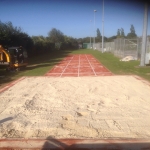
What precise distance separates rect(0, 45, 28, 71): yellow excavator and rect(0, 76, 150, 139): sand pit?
6.24 meters

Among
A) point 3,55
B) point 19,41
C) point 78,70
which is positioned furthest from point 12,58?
point 19,41

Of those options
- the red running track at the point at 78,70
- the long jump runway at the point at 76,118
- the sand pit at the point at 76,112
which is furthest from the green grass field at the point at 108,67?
the long jump runway at the point at 76,118

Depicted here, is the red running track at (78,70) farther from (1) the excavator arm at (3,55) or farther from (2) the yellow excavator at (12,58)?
(1) the excavator arm at (3,55)

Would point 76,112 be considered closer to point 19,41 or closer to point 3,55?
point 3,55

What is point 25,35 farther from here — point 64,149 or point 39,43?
point 64,149

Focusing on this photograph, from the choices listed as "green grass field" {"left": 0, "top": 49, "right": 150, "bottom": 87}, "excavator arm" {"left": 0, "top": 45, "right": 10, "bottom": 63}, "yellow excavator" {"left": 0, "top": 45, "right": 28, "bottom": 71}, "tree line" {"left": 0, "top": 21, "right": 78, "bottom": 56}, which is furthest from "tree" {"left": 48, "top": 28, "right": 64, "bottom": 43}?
"excavator arm" {"left": 0, "top": 45, "right": 10, "bottom": 63}

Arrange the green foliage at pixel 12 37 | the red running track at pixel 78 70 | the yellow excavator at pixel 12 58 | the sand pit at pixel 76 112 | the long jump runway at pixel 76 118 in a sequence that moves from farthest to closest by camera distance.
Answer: the green foliage at pixel 12 37 → the yellow excavator at pixel 12 58 → the red running track at pixel 78 70 → the sand pit at pixel 76 112 → the long jump runway at pixel 76 118

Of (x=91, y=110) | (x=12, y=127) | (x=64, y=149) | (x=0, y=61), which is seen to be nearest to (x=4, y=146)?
(x=12, y=127)

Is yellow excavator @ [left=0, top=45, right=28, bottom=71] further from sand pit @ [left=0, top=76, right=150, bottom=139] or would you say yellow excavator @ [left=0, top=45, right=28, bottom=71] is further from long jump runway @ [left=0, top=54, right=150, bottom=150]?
long jump runway @ [left=0, top=54, right=150, bottom=150]

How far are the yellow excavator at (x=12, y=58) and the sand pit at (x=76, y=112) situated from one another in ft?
20.5

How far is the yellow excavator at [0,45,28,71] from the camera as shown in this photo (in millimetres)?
13870

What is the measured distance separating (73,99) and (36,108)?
59.0 inches

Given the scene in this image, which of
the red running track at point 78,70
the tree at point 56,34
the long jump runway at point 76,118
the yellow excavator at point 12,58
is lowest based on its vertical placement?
the long jump runway at point 76,118

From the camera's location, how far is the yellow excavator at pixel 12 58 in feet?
45.5
